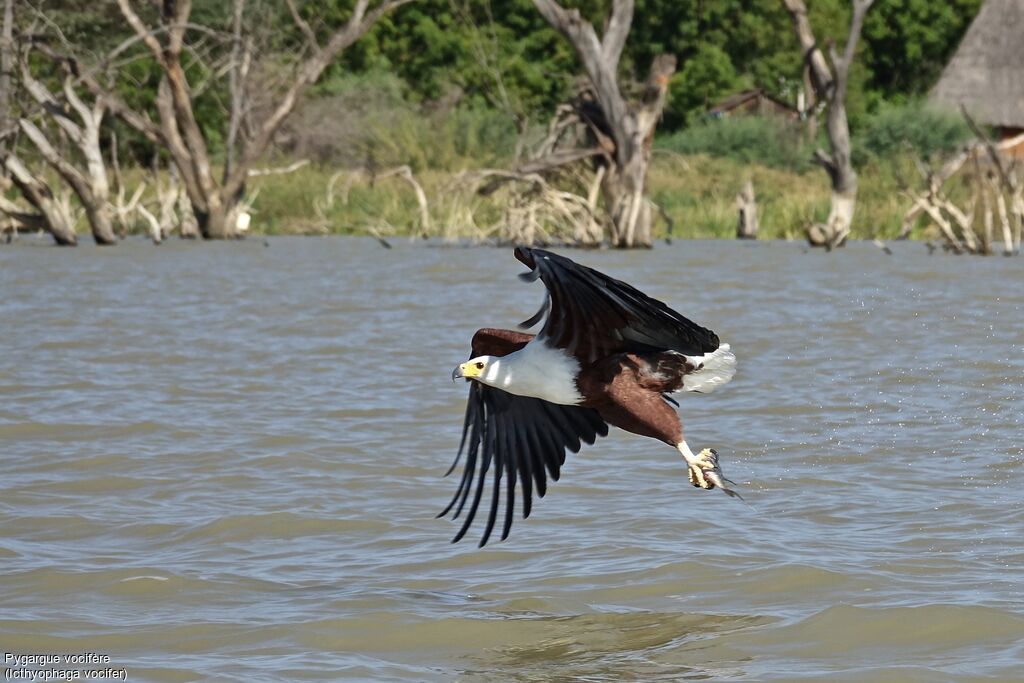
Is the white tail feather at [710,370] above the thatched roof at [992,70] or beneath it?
beneath

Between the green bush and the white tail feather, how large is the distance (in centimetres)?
3323

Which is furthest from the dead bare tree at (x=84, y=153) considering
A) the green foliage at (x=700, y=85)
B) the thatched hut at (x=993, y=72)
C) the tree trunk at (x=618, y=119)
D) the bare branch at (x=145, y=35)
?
the green foliage at (x=700, y=85)

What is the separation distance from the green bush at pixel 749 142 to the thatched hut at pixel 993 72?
3.90 meters

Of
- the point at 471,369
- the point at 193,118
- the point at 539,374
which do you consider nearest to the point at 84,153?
the point at 193,118

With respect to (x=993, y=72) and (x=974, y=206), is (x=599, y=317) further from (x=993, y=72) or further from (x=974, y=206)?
(x=993, y=72)

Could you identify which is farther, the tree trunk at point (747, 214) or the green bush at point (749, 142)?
the green bush at point (749, 142)

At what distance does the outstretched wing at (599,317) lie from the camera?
14.8ft

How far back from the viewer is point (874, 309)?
→ 569 inches

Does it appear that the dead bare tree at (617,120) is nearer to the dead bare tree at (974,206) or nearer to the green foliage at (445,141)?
the dead bare tree at (974,206)

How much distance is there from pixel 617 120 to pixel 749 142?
17.5 metres

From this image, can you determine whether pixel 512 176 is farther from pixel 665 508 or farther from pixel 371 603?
pixel 371 603

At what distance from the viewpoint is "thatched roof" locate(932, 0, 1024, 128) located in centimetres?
4012

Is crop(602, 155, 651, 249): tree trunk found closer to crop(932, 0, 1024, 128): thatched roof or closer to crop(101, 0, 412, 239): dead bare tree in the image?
crop(101, 0, 412, 239): dead bare tree

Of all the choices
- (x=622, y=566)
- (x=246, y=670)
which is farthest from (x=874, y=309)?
(x=246, y=670)
